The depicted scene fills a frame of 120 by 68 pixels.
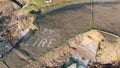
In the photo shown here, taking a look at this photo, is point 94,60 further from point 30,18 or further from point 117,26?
point 30,18

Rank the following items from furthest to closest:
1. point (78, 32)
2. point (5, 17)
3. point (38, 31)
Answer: point (5, 17) → point (38, 31) → point (78, 32)

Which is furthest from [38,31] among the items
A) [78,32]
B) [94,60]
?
[94,60]

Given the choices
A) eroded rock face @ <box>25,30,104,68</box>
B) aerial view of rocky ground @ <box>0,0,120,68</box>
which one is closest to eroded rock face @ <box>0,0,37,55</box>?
aerial view of rocky ground @ <box>0,0,120,68</box>

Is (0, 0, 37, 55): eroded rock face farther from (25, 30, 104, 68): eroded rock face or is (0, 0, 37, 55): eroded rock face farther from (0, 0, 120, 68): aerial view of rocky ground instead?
(25, 30, 104, 68): eroded rock face

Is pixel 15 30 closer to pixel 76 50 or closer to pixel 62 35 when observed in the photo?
pixel 62 35

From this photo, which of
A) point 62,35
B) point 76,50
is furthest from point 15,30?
point 76,50

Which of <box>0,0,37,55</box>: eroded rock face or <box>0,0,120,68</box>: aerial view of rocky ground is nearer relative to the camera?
<box>0,0,120,68</box>: aerial view of rocky ground

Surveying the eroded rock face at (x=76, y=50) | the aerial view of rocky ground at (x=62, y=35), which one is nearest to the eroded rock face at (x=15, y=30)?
the aerial view of rocky ground at (x=62, y=35)

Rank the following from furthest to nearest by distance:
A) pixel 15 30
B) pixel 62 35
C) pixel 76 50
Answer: pixel 15 30, pixel 62 35, pixel 76 50
